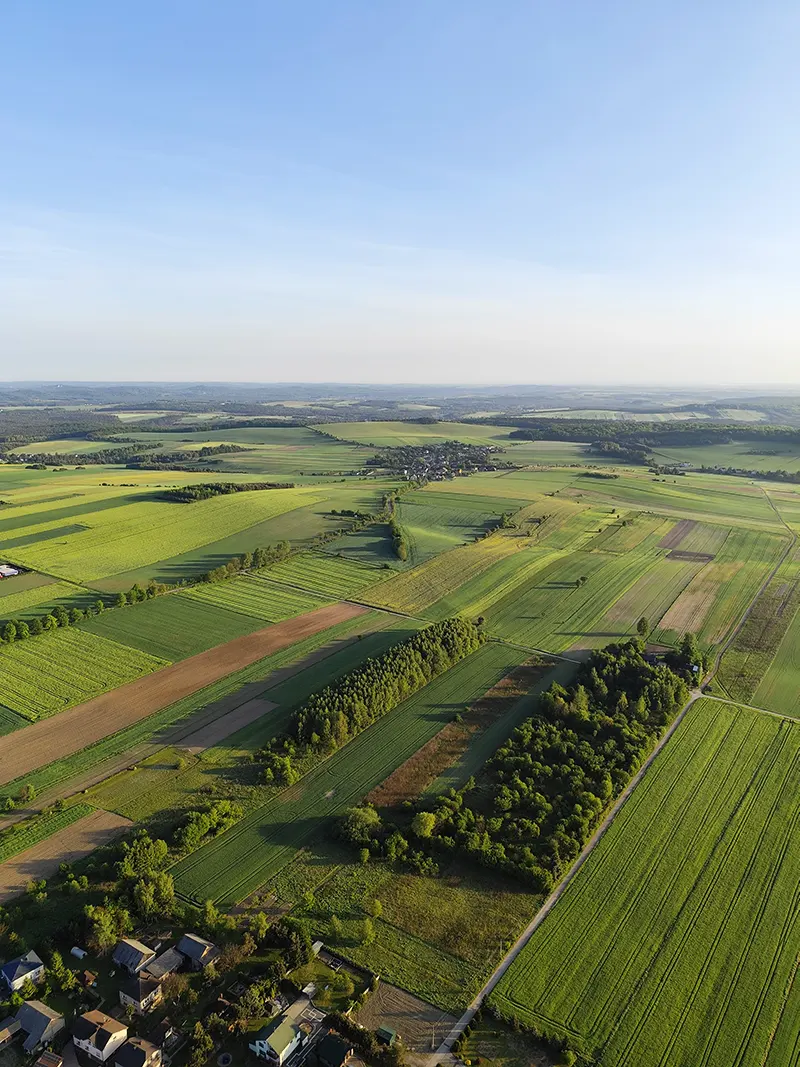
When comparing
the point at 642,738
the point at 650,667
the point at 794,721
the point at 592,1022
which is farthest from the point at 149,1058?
the point at 794,721

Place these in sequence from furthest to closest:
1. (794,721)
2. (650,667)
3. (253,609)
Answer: (253,609)
(650,667)
(794,721)

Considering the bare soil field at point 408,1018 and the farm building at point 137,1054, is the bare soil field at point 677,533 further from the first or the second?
the farm building at point 137,1054

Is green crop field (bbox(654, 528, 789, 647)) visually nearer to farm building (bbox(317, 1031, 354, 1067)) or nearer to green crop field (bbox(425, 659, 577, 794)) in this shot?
green crop field (bbox(425, 659, 577, 794))

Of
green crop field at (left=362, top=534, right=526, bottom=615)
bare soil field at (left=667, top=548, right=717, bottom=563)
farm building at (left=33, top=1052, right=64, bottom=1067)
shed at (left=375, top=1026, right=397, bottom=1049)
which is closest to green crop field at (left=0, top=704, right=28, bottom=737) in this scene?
farm building at (left=33, top=1052, right=64, bottom=1067)

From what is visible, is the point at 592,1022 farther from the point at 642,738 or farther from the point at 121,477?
the point at 121,477

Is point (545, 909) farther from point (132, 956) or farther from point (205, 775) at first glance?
point (205, 775)

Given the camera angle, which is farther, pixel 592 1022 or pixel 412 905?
pixel 412 905

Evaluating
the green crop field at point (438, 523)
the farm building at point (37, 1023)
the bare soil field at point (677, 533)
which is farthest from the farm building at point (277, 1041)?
the bare soil field at point (677, 533)
